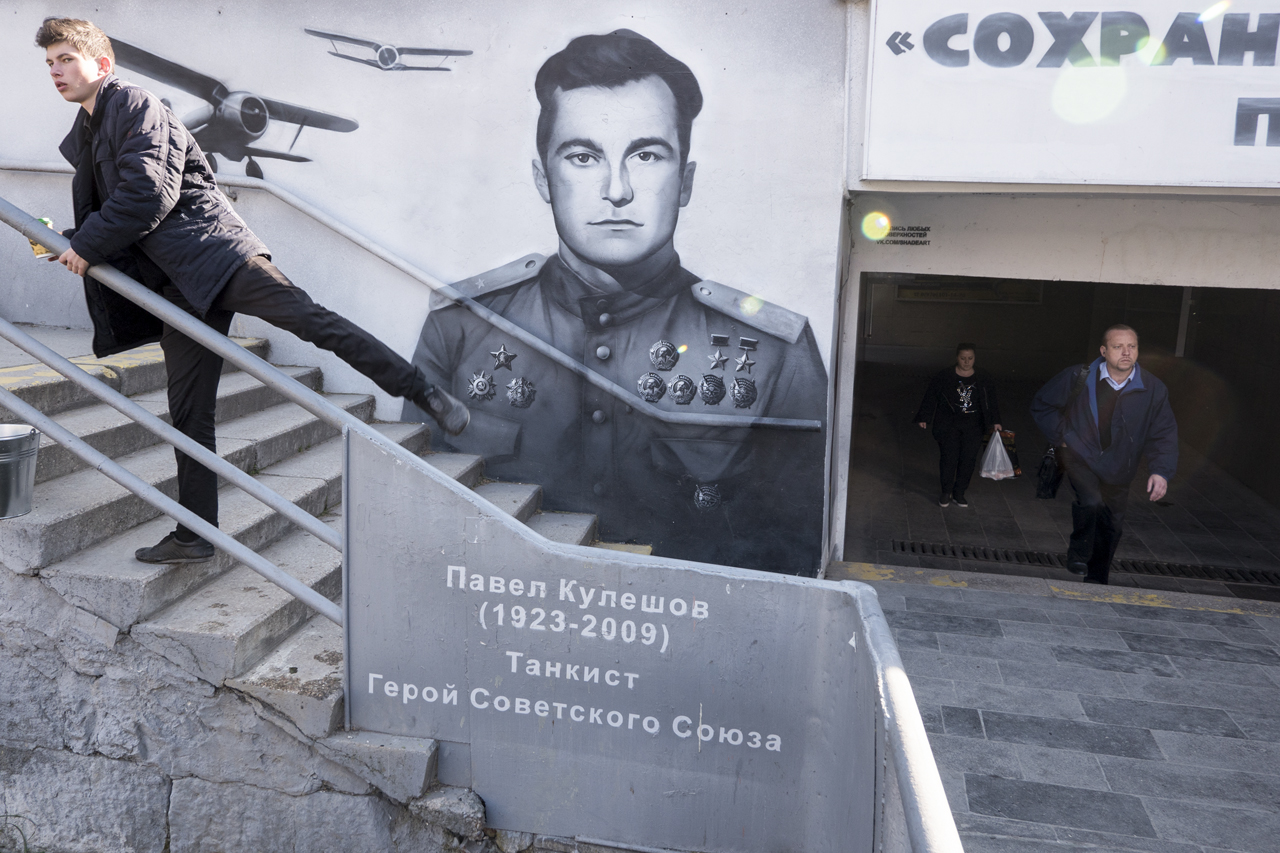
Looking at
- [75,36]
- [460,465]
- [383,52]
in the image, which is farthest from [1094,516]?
[75,36]

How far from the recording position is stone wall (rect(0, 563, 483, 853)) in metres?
3.17

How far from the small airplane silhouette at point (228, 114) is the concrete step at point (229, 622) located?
10.1 ft

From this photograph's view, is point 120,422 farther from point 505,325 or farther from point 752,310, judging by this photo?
point 752,310

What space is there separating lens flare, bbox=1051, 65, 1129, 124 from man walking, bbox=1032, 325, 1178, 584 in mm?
1559

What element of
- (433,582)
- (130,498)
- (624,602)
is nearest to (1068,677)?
(624,602)

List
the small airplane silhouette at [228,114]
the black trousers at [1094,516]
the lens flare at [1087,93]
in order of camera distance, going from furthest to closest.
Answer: the black trousers at [1094,516]
the small airplane silhouette at [228,114]
the lens flare at [1087,93]

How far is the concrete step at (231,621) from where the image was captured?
3.12 m

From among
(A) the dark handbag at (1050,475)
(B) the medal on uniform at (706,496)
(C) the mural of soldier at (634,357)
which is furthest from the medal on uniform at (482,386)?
(A) the dark handbag at (1050,475)

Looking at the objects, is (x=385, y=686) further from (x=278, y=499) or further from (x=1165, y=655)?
(x=1165, y=655)

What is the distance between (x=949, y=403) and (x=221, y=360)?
674 centimetres

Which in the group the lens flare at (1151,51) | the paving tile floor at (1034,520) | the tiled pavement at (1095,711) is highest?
the lens flare at (1151,51)

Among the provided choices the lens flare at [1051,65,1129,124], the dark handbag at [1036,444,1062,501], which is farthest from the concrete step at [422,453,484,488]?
the dark handbag at [1036,444,1062,501]

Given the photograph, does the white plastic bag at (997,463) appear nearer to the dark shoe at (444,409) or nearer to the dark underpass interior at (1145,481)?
the dark underpass interior at (1145,481)

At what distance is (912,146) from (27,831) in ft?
16.6
